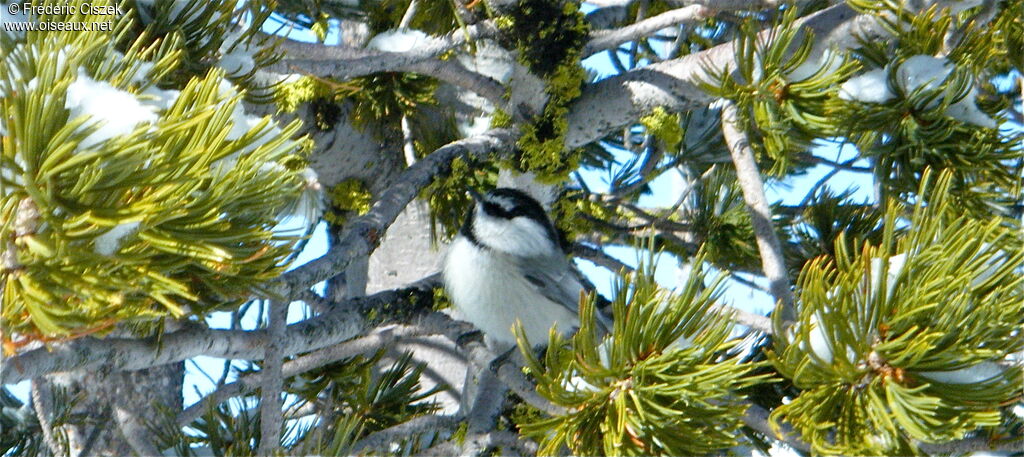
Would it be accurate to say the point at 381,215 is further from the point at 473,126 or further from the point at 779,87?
the point at 473,126

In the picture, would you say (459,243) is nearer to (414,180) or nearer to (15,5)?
(414,180)

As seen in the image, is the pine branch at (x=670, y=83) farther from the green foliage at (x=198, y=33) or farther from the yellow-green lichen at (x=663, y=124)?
the green foliage at (x=198, y=33)

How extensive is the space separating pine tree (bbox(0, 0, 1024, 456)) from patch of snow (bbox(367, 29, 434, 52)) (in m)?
0.01

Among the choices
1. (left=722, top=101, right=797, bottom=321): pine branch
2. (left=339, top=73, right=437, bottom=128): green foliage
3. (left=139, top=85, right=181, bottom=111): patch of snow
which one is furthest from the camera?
(left=339, top=73, right=437, bottom=128): green foliage

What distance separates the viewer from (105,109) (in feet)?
3.30

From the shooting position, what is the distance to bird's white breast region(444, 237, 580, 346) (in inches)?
84.0

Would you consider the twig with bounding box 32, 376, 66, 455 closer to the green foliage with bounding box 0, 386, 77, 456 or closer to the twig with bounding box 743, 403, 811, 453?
the green foliage with bounding box 0, 386, 77, 456

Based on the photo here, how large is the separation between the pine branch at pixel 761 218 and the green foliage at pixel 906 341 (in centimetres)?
31

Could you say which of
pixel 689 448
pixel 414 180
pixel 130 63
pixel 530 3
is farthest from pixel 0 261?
pixel 530 3

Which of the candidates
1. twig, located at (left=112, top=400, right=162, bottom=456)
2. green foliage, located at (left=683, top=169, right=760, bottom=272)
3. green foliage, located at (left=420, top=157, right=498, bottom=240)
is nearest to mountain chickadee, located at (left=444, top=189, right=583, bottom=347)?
green foliage, located at (left=420, top=157, right=498, bottom=240)

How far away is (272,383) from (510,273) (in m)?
0.90

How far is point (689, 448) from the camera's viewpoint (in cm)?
125

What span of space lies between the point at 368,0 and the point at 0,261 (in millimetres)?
1438

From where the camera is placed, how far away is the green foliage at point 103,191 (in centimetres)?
94
